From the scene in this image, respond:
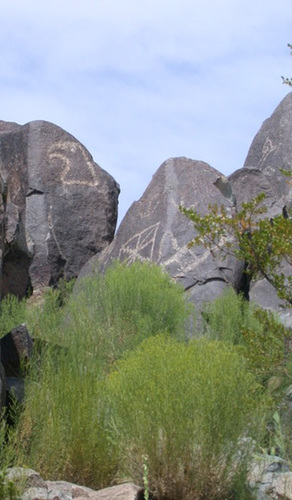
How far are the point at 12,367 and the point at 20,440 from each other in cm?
129

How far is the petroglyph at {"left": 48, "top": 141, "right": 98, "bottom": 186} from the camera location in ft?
52.7

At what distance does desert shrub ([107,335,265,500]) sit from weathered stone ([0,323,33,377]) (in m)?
1.86

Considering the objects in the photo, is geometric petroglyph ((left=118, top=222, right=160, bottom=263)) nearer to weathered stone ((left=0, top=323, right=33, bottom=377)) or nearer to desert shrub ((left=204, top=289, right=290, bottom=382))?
desert shrub ((left=204, top=289, right=290, bottom=382))

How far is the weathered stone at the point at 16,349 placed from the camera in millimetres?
7812

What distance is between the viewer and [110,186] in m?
16.1

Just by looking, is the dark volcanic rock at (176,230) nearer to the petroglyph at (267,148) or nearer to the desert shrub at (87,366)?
the desert shrub at (87,366)

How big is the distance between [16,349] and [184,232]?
6111 millimetres

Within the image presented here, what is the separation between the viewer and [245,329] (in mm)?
7828

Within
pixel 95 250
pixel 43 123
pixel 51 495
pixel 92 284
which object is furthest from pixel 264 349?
pixel 43 123

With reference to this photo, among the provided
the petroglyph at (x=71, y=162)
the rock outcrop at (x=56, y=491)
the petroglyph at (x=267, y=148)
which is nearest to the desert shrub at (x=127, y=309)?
the rock outcrop at (x=56, y=491)

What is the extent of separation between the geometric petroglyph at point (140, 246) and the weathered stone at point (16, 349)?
19.1 ft

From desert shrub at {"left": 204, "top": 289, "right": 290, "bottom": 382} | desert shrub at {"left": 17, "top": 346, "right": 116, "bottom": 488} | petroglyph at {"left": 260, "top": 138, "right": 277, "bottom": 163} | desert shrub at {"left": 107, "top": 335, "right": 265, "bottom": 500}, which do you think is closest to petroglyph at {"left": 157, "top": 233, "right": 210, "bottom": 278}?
desert shrub at {"left": 204, "top": 289, "right": 290, "bottom": 382}

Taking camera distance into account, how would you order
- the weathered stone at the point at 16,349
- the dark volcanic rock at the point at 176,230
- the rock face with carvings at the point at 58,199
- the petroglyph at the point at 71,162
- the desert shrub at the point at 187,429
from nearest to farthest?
the desert shrub at the point at 187,429 → the weathered stone at the point at 16,349 → the dark volcanic rock at the point at 176,230 → the rock face with carvings at the point at 58,199 → the petroglyph at the point at 71,162

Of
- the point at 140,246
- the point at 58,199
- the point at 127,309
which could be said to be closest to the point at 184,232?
the point at 140,246
